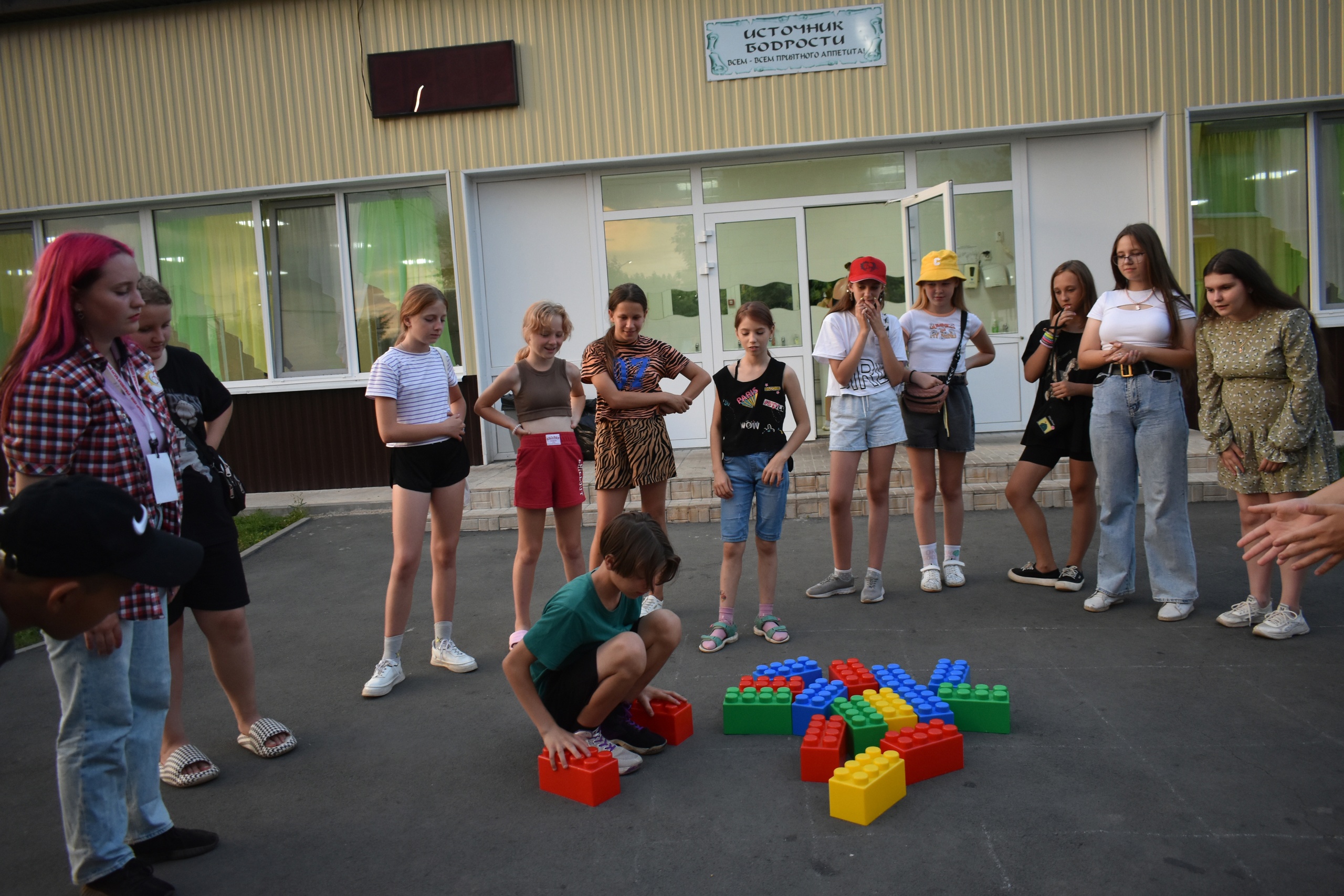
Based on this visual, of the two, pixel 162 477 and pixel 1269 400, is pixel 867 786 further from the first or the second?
pixel 1269 400

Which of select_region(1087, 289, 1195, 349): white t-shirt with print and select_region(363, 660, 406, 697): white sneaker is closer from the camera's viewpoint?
select_region(363, 660, 406, 697): white sneaker

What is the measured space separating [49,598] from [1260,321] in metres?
5.06

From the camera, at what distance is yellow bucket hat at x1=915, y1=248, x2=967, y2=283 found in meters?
5.61

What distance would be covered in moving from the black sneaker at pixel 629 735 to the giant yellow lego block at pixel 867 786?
0.81 metres

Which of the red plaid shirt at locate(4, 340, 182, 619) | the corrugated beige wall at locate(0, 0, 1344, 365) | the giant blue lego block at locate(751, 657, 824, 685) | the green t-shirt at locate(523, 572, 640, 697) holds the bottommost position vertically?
the giant blue lego block at locate(751, 657, 824, 685)

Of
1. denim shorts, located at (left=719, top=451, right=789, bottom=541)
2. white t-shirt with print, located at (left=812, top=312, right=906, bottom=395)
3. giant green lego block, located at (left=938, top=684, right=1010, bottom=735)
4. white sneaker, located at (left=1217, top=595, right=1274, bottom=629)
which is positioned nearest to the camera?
giant green lego block, located at (left=938, top=684, right=1010, bottom=735)

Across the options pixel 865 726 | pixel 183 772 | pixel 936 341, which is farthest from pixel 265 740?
pixel 936 341

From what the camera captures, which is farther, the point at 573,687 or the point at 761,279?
the point at 761,279

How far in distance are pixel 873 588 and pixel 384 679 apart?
280 cm

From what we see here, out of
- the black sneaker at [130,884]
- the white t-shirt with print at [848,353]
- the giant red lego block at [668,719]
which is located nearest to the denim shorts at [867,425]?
the white t-shirt with print at [848,353]

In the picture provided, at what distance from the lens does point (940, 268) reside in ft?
18.5

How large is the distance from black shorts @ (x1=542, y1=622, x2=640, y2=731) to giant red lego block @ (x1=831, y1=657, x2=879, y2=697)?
3.76ft

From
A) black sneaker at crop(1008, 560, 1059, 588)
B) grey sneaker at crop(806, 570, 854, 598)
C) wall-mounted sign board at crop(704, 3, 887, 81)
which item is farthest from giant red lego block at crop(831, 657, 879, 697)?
wall-mounted sign board at crop(704, 3, 887, 81)

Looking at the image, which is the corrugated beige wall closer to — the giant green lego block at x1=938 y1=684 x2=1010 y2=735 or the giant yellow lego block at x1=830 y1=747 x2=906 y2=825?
the giant green lego block at x1=938 y1=684 x2=1010 y2=735
